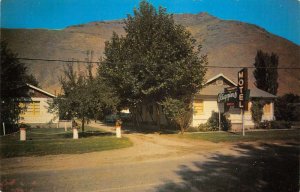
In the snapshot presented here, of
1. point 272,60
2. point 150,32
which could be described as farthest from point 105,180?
point 272,60

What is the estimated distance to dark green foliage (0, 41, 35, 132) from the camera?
38.0 feet

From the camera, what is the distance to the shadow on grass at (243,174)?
804cm

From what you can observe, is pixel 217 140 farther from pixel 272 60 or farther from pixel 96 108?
pixel 272 60

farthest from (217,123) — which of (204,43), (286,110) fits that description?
(204,43)

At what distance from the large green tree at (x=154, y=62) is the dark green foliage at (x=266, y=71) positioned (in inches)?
198

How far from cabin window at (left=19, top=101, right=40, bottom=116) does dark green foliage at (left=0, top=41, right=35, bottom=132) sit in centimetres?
46

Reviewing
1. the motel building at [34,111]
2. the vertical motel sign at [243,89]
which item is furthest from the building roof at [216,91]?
the motel building at [34,111]

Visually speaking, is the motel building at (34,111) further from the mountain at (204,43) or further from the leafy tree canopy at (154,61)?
the leafy tree canopy at (154,61)

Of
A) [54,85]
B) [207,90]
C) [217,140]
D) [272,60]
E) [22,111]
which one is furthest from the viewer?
[54,85]

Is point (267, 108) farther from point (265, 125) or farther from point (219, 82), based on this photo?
point (219, 82)

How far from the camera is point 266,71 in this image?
27141 mm

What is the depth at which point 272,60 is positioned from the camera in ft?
85.4

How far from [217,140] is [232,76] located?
82687 millimetres

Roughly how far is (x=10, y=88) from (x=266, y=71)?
74.2ft
